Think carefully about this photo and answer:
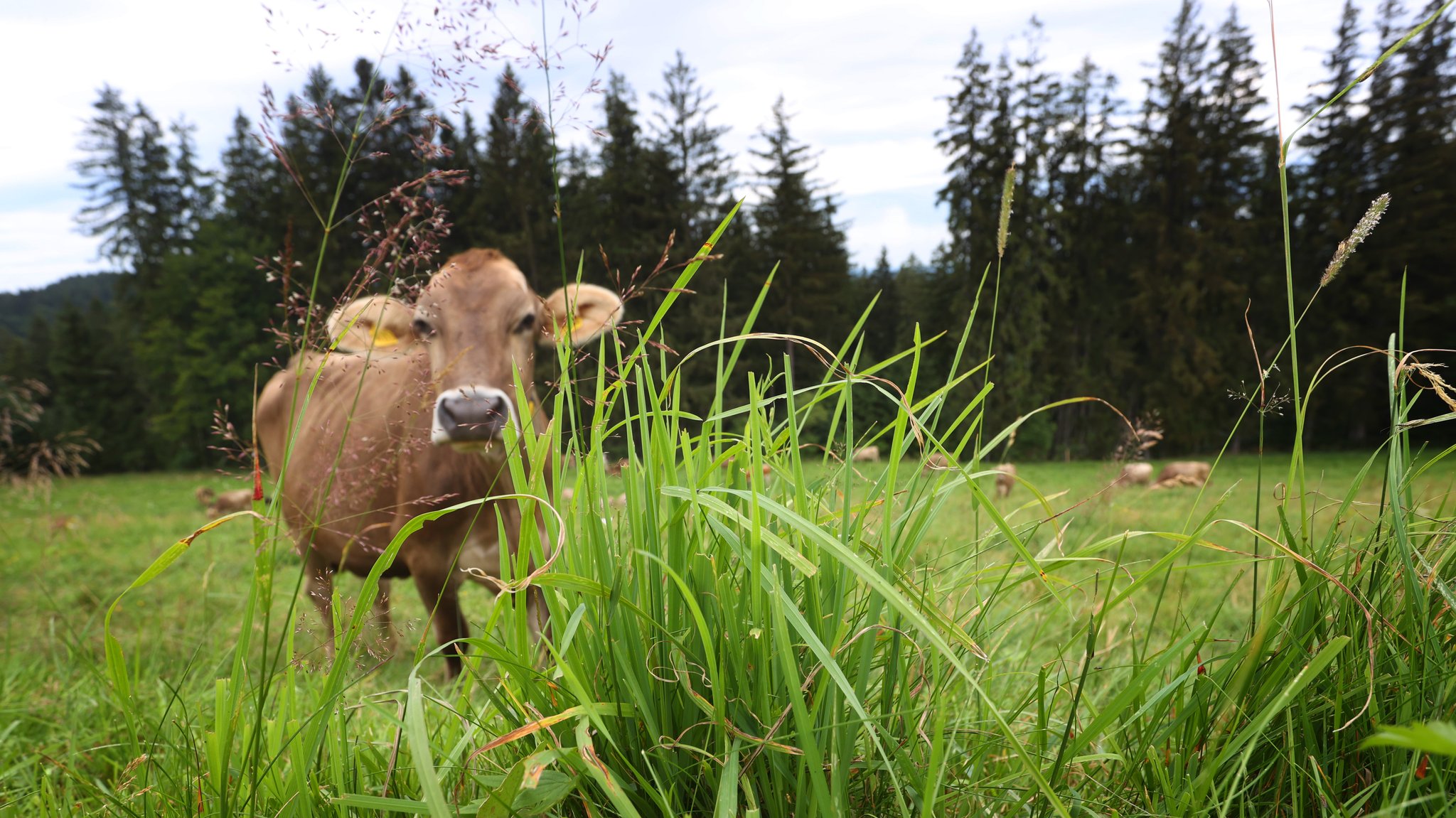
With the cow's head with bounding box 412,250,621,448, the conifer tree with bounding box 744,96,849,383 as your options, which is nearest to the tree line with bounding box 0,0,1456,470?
the conifer tree with bounding box 744,96,849,383

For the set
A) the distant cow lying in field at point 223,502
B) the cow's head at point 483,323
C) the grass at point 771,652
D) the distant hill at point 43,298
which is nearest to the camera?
the grass at point 771,652

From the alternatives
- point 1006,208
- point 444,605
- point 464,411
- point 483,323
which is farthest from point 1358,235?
point 444,605

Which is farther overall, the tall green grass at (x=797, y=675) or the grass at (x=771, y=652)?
the grass at (x=771, y=652)

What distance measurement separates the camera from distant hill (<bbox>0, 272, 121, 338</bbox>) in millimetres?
45906

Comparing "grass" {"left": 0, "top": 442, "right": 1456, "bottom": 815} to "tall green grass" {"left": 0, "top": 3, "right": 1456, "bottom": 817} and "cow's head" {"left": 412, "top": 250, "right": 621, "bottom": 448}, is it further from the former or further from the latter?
"cow's head" {"left": 412, "top": 250, "right": 621, "bottom": 448}

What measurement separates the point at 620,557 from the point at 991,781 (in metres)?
0.65

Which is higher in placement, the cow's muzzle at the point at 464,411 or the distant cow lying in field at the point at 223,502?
the cow's muzzle at the point at 464,411

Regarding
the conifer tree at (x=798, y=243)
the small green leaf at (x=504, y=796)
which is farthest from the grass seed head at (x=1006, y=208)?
the conifer tree at (x=798, y=243)

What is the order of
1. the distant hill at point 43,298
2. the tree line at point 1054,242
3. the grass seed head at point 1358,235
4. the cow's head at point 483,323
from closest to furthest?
the grass seed head at point 1358,235, the cow's head at point 483,323, the tree line at point 1054,242, the distant hill at point 43,298

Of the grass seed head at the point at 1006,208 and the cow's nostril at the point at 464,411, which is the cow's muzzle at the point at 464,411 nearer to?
the cow's nostril at the point at 464,411

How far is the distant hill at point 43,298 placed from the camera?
45906mm

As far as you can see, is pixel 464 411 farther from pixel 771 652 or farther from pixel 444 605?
pixel 771 652

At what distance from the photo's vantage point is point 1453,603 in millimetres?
896

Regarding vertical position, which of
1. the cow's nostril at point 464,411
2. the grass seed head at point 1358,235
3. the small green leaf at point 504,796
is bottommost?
the small green leaf at point 504,796
